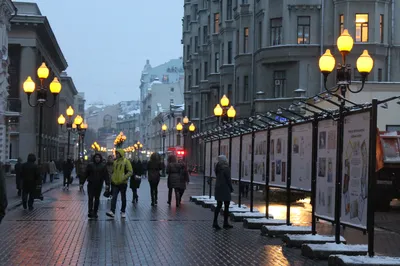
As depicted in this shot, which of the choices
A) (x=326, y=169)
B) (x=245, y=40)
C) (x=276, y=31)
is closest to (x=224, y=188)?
(x=326, y=169)

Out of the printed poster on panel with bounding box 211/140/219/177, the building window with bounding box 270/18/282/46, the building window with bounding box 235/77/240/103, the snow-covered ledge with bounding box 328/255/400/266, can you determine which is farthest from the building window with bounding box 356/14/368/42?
the snow-covered ledge with bounding box 328/255/400/266

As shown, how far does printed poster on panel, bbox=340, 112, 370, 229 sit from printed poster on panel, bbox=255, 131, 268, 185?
6.23 metres

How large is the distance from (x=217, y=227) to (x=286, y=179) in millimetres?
2381

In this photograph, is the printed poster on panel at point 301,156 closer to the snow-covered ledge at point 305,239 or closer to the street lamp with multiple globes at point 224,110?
the snow-covered ledge at point 305,239

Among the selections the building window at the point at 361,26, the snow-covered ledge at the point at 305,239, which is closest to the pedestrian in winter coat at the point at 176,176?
the snow-covered ledge at the point at 305,239

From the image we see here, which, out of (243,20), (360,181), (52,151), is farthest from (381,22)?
(52,151)

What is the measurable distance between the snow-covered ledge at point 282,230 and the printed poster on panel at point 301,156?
2.80 ft

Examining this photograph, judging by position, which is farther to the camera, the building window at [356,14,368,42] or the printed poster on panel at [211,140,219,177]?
the building window at [356,14,368,42]

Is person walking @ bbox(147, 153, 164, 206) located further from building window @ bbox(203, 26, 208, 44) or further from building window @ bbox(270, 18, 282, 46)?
building window @ bbox(203, 26, 208, 44)

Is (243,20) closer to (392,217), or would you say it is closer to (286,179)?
(392,217)

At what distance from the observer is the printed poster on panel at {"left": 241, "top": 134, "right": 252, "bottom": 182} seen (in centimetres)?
2100

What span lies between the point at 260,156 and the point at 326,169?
5.90 metres

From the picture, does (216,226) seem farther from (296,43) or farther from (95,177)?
(296,43)

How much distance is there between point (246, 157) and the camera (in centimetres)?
2139
